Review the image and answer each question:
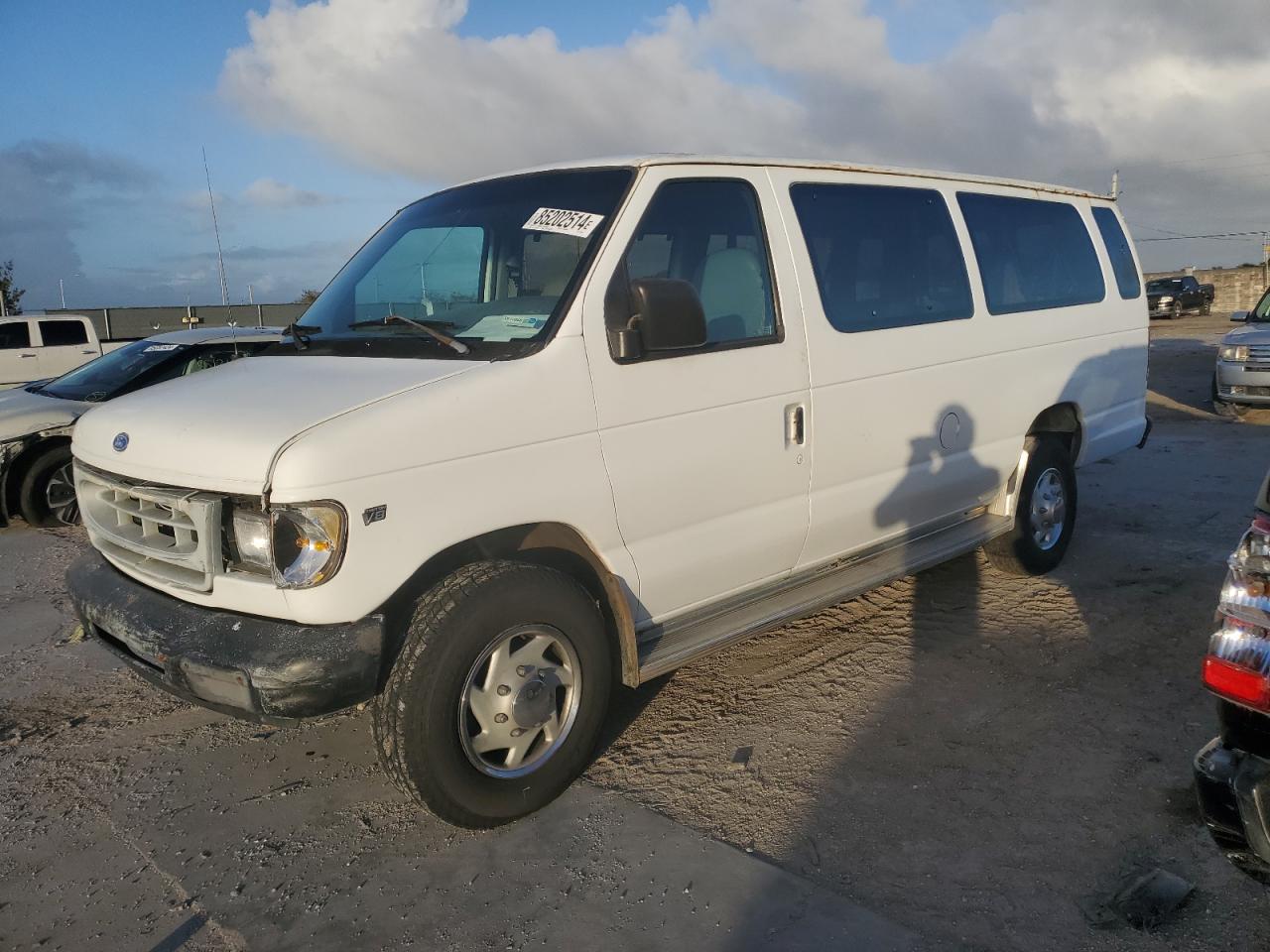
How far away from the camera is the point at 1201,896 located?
283 centimetres

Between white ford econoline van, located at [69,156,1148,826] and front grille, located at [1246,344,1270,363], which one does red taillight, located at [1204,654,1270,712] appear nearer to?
white ford econoline van, located at [69,156,1148,826]

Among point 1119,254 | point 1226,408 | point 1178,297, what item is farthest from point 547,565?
point 1178,297

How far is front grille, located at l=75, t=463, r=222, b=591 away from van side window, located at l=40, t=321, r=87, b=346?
44.9 feet

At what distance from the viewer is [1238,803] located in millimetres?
2182

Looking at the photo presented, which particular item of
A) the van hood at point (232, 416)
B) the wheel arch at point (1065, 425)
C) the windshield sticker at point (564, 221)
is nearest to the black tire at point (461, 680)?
the van hood at point (232, 416)

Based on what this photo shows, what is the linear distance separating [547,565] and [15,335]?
595 inches

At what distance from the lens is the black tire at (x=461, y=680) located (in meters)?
2.98

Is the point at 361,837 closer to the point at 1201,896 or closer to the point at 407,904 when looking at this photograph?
the point at 407,904

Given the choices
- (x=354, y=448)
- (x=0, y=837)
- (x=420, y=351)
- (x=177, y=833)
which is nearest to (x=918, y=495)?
(x=420, y=351)

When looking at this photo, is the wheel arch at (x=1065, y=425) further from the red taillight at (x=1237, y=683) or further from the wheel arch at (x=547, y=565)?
the red taillight at (x=1237, y=683)

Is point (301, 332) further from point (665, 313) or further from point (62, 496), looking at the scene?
point (62, 496)

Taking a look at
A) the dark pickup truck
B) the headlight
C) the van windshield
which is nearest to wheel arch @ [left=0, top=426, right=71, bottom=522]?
the van windshield

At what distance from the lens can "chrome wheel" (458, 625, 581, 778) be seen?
319cm

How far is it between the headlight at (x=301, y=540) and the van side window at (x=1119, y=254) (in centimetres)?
536
